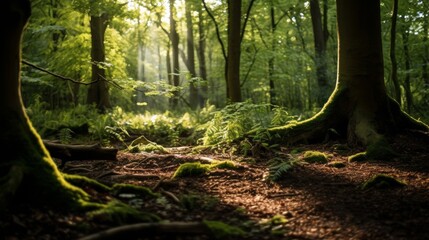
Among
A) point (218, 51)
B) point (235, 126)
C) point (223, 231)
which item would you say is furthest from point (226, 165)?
point (218, 51)

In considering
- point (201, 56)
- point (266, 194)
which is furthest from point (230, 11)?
point (201, 56)

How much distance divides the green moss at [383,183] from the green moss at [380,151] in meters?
1.98

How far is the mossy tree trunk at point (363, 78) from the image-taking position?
802cm

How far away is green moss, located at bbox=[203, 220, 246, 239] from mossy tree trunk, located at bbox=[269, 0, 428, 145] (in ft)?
17.6

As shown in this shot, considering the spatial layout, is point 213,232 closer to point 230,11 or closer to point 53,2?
point 230,11

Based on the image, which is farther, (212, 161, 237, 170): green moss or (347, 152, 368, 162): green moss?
(347, 152, 368, 162): green moss

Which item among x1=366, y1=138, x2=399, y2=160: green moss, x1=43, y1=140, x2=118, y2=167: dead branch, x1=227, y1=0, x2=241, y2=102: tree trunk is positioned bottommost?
x1=366, y1=138, x2=399, y2=160: green moss

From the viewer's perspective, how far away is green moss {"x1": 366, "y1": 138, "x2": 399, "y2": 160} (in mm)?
7062

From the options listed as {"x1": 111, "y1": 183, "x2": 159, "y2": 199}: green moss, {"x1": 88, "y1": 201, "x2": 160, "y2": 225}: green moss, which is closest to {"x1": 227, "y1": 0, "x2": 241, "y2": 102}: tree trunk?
{"x1": 111, "y1": 183, "x2": 159, "y2": 199}: green moss

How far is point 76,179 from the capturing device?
4.26 m

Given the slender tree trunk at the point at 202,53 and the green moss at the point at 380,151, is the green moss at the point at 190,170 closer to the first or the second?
the green moss at the point at 380,151

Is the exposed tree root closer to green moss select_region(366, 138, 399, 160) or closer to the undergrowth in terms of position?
green moss select_region(366, 138, 399, 160)

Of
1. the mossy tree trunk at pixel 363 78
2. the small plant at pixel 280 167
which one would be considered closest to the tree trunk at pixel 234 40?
the mossy tree trunk at pixel 363 78

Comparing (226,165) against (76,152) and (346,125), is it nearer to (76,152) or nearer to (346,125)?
(76,152)
